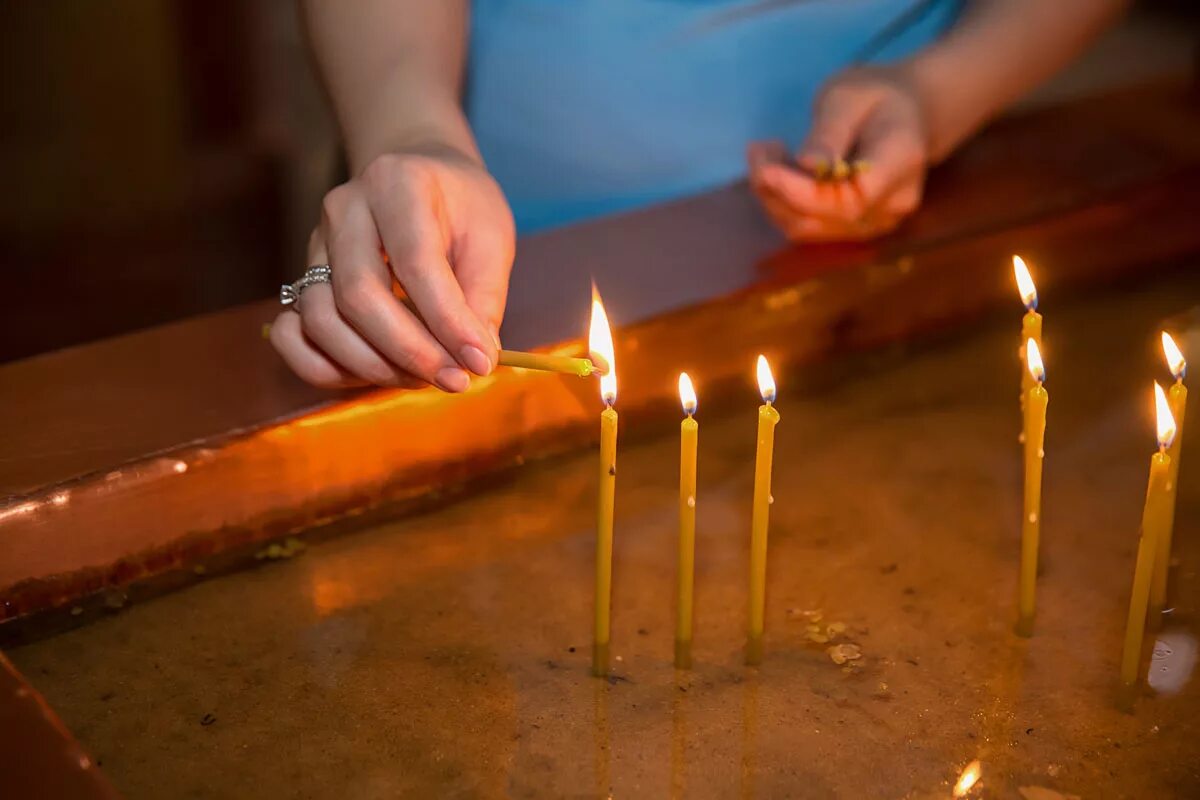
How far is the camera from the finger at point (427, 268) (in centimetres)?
71

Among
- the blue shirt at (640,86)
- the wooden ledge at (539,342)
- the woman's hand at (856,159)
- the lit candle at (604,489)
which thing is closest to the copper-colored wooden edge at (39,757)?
the wooden ledge at (539,342)

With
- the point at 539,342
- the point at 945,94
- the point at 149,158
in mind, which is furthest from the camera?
the point at 149,158

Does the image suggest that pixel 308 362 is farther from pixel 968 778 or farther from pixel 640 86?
pixel 640 86

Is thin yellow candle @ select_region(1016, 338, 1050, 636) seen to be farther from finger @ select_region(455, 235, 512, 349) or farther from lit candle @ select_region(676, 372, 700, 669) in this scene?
finger @ select_region(455, 235, 512, 349)

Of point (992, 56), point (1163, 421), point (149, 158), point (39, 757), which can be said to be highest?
point (992, 56)

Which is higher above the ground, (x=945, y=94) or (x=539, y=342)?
(x=945, y=94)

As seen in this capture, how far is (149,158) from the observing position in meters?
2.48

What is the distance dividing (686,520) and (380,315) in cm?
22

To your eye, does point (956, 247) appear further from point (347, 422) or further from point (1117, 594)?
point (347, 422)

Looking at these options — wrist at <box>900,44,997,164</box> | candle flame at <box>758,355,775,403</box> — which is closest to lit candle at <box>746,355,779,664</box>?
candle flame at <box>758,355,775,403</box>

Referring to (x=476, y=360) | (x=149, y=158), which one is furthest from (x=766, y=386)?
(x=149, y=158)

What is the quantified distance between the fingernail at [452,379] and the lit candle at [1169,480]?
38 cm

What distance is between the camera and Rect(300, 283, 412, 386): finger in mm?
751

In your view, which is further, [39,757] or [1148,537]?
[1148,537]
